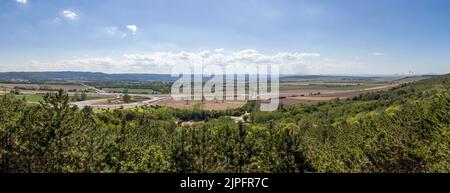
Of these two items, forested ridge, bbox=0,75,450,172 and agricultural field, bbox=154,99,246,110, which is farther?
agricultural field, bbox=154,99,246,110

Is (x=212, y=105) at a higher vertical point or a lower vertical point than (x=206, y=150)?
lower

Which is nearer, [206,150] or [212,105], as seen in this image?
[206,150]

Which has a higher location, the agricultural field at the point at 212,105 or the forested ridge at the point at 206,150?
the forested ridge at the point at 206,150

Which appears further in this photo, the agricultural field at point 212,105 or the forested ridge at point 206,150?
the agricultural field at point 212,105

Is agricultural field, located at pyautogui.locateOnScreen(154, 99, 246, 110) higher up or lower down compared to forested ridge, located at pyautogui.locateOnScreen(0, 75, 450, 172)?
lower down

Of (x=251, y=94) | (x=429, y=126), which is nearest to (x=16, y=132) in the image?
(x=429, y=126)

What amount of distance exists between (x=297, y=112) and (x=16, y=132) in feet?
302
